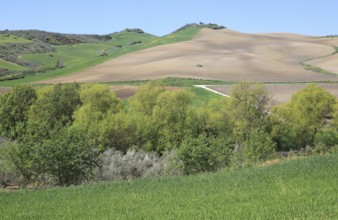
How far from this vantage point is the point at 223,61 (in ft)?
391

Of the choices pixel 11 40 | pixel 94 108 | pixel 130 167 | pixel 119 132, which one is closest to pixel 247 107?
pixel 119 132

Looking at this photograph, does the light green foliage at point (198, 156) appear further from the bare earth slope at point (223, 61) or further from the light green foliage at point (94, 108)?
the bare earth slope at point (223, 61)

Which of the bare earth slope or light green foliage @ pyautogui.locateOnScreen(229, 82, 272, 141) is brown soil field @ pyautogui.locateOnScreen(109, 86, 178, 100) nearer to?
the bare earth slope

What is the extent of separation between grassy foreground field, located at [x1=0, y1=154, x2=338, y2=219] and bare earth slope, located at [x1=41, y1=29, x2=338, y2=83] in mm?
68603

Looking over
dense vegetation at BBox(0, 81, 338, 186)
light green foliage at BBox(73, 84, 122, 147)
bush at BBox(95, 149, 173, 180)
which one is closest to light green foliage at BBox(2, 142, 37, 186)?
dense vegetation at BBox(0, 81, 338, 186)

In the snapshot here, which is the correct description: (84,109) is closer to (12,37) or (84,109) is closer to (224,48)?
(224,48)

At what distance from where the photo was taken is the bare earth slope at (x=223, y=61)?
10281 centimetres

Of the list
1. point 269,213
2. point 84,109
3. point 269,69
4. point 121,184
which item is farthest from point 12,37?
point 269,213

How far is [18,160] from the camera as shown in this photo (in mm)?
41938

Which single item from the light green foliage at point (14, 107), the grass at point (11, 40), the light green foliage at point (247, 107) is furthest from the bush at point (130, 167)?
the grass at point (11, 40)

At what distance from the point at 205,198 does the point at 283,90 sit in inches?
2400

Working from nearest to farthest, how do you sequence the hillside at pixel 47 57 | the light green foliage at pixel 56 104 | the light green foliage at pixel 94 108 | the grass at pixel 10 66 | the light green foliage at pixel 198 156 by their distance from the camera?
1. the light green foliage at pixel 198 156
2. the light green foliage at pixel 94 108
3. the light green foliage at pixel 56 104
4. the hillside at pixel 47 57
5. the grass at pixel 10 66

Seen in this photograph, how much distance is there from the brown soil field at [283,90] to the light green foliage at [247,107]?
6.06 meters

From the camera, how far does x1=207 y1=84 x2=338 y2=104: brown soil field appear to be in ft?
246
